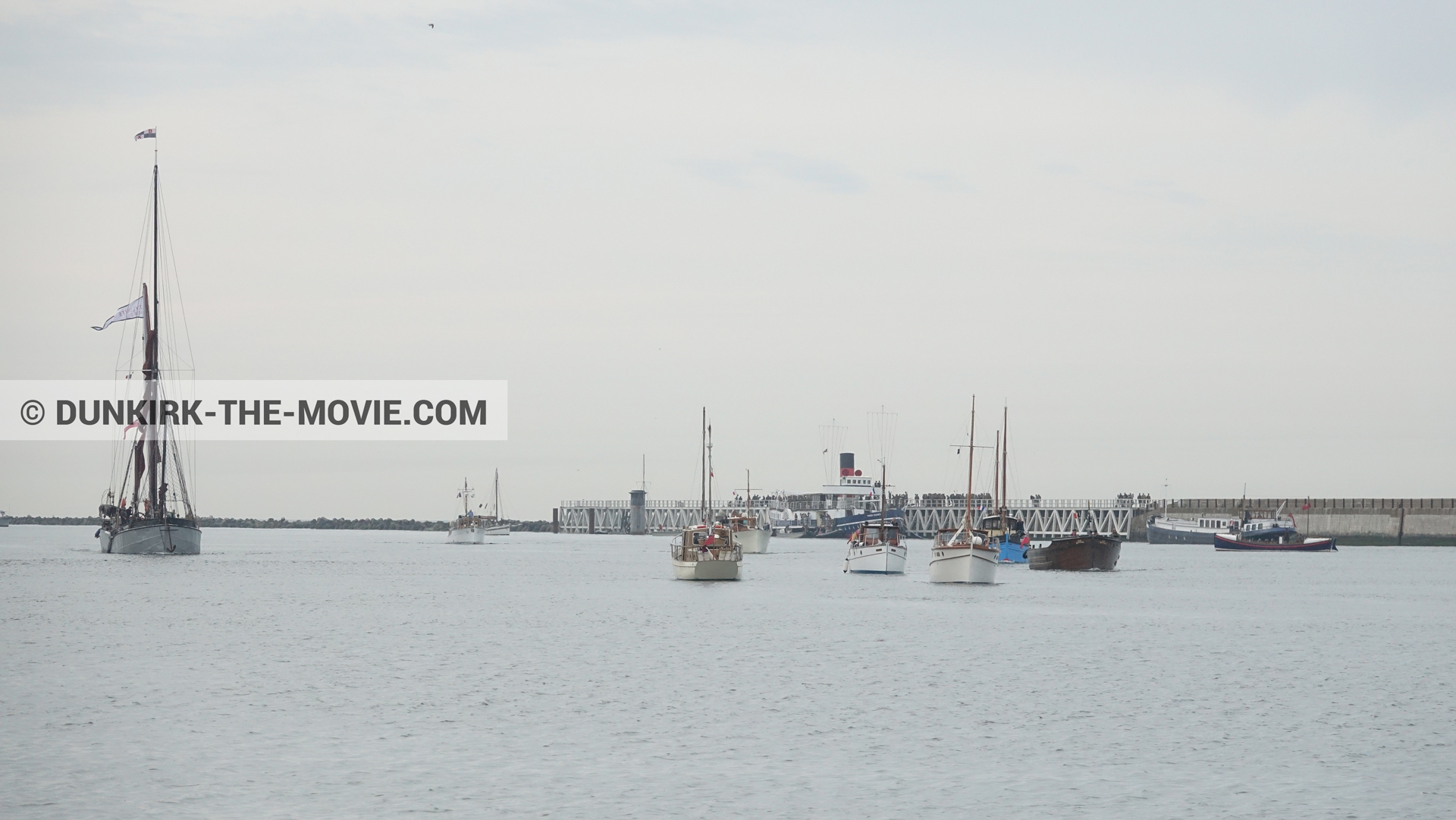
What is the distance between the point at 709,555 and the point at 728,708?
172ft

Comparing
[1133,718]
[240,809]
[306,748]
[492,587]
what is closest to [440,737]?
[306,748]

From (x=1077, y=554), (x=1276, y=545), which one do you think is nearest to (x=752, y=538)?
(x=1077, y=554)

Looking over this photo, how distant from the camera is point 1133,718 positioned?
36.2 m

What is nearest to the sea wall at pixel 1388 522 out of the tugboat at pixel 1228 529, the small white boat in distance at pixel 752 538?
the tugboat at pixel 1228 529

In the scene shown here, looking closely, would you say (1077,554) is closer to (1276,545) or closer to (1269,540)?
(1269,540)

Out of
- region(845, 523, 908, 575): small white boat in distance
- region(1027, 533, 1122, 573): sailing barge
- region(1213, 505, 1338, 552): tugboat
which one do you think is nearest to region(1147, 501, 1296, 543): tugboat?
region(1213, 505, 1338, 552): tugboat

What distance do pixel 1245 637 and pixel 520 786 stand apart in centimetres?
3961

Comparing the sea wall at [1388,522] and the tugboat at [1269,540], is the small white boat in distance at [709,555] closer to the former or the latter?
the tugboat at [1269,540]

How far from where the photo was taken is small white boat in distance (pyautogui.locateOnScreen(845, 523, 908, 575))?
10219 centimetres

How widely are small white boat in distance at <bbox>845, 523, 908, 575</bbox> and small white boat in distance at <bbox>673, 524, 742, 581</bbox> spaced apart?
12840 mm

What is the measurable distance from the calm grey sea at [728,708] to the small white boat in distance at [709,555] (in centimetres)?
1035

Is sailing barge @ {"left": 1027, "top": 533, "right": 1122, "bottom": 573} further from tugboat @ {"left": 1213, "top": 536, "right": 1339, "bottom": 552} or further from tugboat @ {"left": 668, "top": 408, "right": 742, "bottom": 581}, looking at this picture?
tugboat @ {"left": 1213, "top": 536, "right": 1339, "bottom": 552}

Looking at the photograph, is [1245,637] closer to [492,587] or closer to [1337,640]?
[1337,640]

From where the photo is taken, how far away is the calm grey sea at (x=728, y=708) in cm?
2684
